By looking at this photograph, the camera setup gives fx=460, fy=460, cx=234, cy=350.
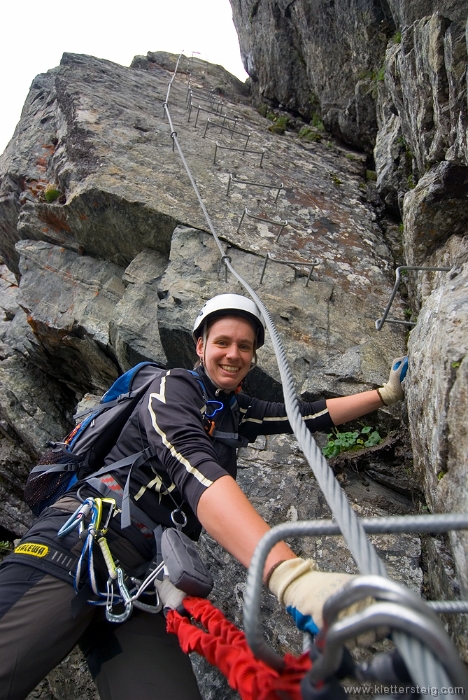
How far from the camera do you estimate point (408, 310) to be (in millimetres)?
6301

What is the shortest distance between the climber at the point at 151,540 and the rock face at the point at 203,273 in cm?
75

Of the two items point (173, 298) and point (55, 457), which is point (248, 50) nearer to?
point (173, 298)

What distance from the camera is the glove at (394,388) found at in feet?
13.0

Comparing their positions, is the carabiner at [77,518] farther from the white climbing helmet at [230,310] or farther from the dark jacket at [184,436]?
the white climbing helmet at [230,310]

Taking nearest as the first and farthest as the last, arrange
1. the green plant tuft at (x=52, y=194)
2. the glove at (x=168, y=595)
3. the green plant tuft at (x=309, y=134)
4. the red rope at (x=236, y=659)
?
the red rope at (x=236, y=659)
the glove at (x=168, y=595)
the green plant tuft at (x=52, y=194)
the green plant tuft at (x=309, y=134)

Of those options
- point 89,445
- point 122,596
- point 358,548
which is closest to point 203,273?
point 89,445

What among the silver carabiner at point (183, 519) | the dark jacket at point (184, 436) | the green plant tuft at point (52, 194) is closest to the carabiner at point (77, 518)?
the dark jacket at point (184, 436)

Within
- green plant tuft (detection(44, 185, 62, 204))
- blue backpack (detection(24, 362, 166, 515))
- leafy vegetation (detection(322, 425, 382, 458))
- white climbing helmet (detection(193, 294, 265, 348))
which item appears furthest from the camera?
green plant tuft (detection(44, 185, 62, 204))

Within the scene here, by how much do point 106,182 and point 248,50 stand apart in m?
13.4

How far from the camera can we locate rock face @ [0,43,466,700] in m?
4.41

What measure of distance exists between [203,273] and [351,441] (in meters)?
3.22

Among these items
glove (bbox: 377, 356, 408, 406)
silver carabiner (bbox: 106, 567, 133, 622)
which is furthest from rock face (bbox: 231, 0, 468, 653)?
silver carabiner (bbox: 106, 567, 133, 622)

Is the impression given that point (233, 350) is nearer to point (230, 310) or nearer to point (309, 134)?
point (230, 310)

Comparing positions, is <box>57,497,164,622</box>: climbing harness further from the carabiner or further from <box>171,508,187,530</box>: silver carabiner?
<box>171,508,187,530</box>: silver carabiner
